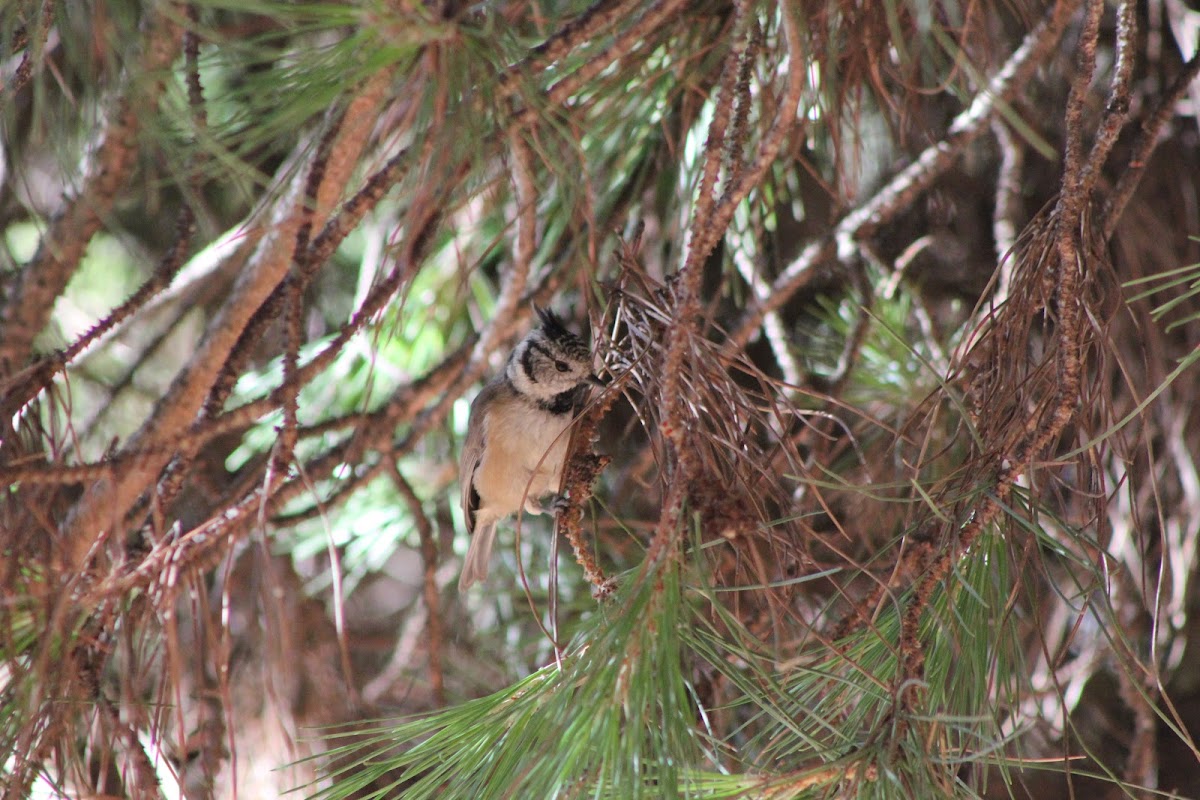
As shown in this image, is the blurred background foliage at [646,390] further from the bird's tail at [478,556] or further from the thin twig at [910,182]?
the bird's tail at [478,556]

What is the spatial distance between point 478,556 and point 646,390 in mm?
1420

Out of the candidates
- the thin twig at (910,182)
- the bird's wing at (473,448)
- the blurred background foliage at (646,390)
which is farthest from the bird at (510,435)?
the thin twig at (910,182)

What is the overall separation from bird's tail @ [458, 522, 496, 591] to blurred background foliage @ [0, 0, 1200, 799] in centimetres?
21

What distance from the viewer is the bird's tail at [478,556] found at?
7.59 ft

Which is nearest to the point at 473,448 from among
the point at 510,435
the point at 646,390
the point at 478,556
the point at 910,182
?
the point at 510,435

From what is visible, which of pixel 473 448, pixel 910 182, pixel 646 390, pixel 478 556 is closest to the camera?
pixel 646 390

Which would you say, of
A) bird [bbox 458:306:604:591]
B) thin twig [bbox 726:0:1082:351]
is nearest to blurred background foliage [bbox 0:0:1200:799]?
thin twig [bbox 726:0:1082:351]

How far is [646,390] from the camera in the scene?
3.48 feet

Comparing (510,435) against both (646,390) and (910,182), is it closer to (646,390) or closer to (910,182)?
(910,182)

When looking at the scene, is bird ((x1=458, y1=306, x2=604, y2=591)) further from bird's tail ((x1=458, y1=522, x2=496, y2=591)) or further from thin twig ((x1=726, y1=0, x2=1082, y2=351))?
thin twig ((x1=726, y1=0, x2=1082, y2=351))

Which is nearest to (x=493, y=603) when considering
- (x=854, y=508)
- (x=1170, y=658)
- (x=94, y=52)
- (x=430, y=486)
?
(x=430, y=486)

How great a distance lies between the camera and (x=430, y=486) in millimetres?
2643

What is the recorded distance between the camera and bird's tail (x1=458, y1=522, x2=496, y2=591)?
2.31 m

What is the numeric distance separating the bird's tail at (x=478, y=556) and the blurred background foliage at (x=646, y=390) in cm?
21
